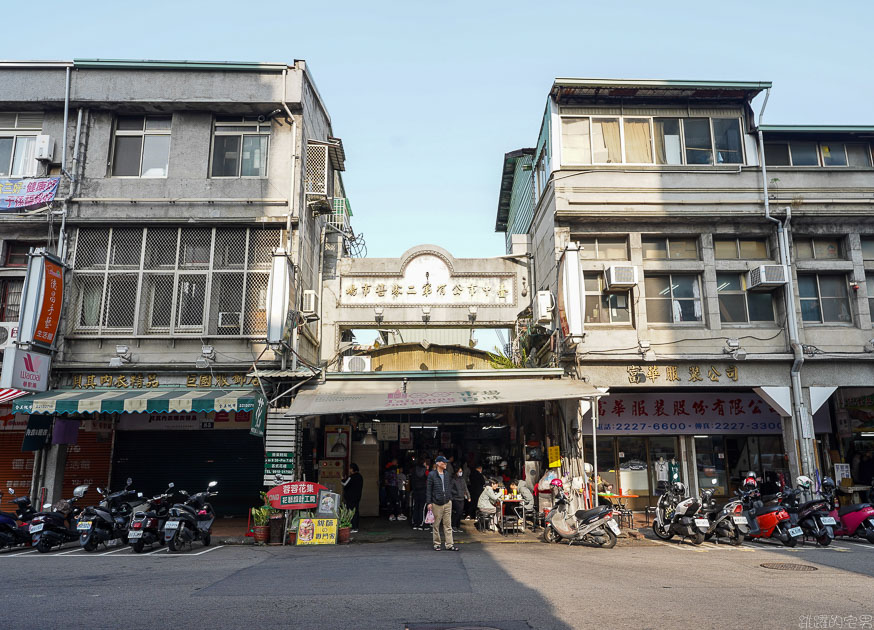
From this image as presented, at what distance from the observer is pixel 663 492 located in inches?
543

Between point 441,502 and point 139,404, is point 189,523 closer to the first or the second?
point 139,404

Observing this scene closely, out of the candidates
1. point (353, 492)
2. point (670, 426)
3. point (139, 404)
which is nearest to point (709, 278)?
point (670, 426)

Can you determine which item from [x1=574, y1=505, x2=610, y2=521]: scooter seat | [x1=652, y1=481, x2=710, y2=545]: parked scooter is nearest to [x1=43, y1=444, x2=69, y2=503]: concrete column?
[x1=574, y1=505, x2=610, y2=521]: scooter seat

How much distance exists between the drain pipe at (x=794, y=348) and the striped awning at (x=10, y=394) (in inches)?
731

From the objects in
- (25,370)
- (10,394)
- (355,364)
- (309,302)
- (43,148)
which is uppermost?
(43,148)

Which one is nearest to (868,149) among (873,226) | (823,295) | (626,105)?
(873,226)

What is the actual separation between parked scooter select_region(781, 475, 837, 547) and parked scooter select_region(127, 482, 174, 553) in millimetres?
12500

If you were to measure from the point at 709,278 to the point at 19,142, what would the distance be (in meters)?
18.7

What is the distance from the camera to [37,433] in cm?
1473

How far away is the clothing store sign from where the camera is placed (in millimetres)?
16750

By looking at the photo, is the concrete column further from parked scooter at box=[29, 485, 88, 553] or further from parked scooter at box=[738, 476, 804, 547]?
parked scooter at box=[738, 476, 804, 547]

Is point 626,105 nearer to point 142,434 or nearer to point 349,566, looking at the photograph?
point 349,566

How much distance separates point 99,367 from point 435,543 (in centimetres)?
951

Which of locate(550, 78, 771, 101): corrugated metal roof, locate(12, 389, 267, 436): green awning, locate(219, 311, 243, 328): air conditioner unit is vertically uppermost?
locate(550, 78, 771, 101): corrugated metal roof
